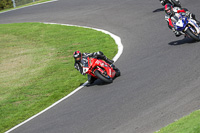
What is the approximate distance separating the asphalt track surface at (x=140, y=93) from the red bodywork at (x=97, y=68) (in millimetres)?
377

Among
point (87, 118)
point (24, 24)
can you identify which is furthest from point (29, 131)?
point (24, 24)

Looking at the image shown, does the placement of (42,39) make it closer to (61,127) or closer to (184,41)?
(184,41)

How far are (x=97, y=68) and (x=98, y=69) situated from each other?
0.05 meters

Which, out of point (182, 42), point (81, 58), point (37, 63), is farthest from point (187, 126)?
point (37, 63)

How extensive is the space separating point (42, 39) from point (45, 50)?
2576 millimetres

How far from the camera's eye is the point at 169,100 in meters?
9.01

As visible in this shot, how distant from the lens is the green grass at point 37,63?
1264 cm

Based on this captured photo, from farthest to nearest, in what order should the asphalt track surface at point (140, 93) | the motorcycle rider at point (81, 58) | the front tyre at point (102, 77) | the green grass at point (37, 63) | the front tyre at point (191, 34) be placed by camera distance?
the front tyre at point (191, 34), the green grass at point (37, 63), the motorcycle rider at point (81, 58), the front tyre at point (102, 77), the asphalt track surface at point (140, 93)

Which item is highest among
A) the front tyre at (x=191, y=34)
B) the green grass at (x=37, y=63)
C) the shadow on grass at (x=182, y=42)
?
the front tyre at (x=191, y=34)

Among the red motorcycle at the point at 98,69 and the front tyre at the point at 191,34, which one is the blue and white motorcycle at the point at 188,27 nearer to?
the front tyre at the point at 191,34

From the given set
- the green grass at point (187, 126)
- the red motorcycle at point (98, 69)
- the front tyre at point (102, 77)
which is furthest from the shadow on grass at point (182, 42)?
the green grass at point (187, 126)

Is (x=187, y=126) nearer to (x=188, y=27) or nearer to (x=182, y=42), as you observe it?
(x=188, y=27)

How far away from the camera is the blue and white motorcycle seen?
13492 mm

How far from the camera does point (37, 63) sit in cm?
1761
